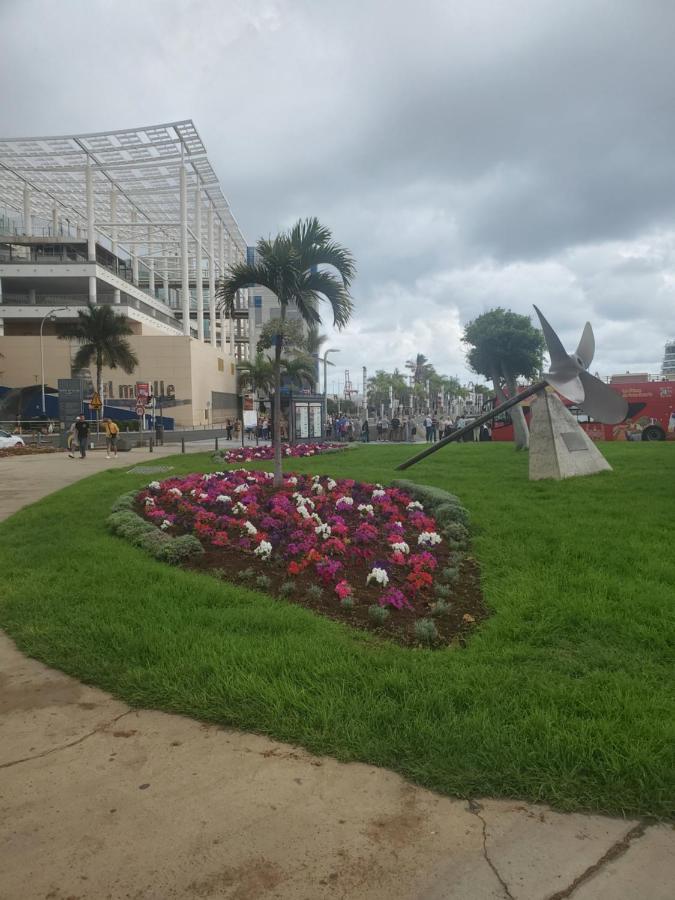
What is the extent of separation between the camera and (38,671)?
3.76 m

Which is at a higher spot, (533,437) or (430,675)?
(533,437)

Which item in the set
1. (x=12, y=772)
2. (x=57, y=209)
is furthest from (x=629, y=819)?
(x=57, y=209)

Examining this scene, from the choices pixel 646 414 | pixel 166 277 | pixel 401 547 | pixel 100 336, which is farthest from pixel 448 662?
pixel 166 277

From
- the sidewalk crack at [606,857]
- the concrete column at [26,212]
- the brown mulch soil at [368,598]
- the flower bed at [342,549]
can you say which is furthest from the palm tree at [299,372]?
the sidewalk crack at [606,857]

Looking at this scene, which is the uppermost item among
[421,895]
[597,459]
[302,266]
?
[302,266]

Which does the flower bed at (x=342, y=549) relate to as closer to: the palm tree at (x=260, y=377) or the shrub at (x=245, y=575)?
the shrub at (x=245, y=575)

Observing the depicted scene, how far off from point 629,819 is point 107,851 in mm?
1945

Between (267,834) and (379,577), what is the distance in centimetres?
287

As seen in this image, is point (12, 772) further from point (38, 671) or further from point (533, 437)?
point (533, 437)

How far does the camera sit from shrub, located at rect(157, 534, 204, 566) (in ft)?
19.9

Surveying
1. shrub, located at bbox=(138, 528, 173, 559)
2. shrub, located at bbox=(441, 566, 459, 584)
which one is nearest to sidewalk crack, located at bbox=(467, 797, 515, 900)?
shrub, located at bbox=(441, 566, 459, 584)

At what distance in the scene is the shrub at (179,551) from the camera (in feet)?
19.9

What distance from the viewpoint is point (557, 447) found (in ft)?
34.8

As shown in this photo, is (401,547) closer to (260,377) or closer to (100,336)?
(100,336)
